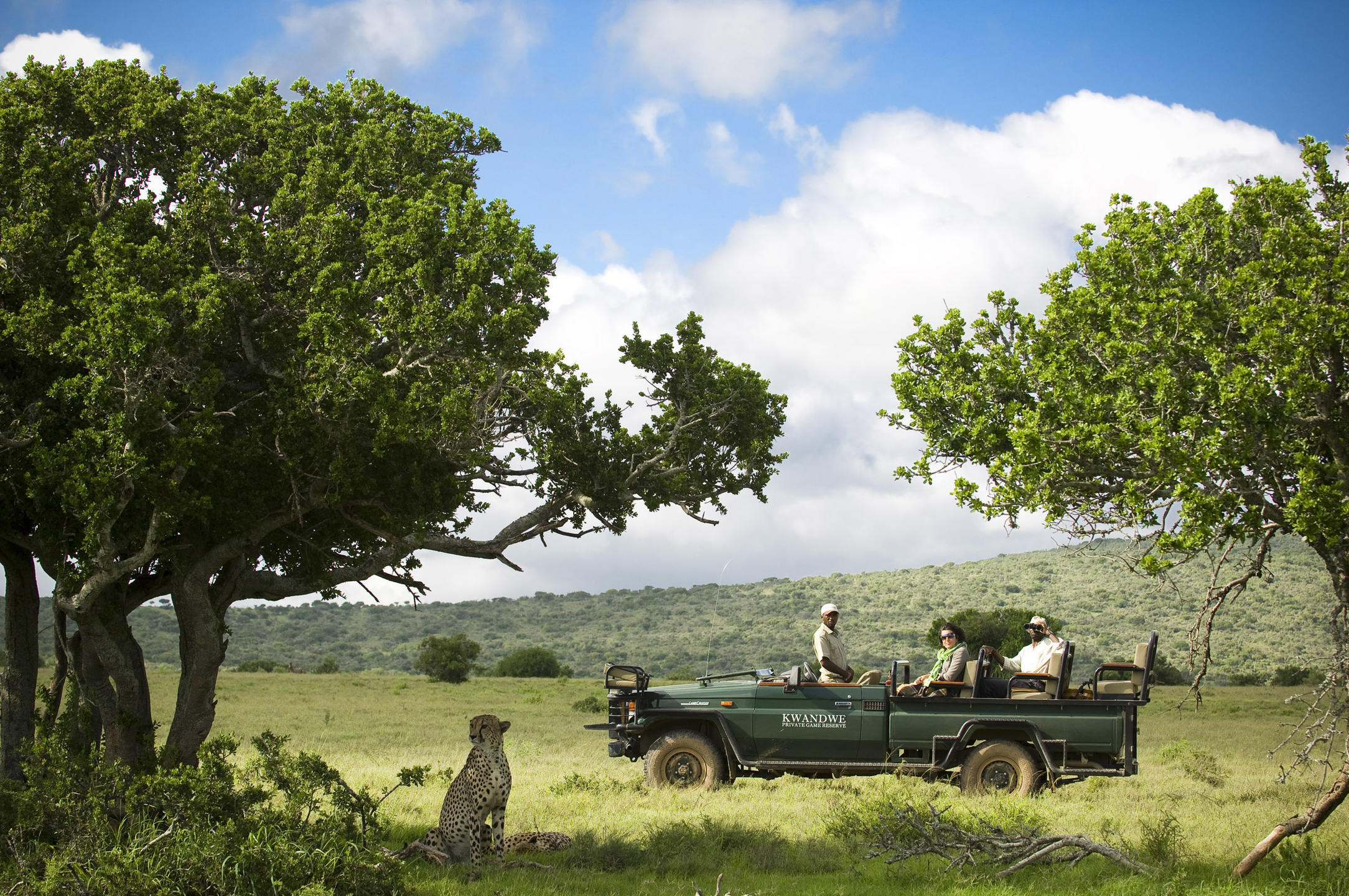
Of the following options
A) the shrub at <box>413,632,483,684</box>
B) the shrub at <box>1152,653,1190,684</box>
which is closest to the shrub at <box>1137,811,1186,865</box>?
the shrub at <box>1152,653,1190,684</box>

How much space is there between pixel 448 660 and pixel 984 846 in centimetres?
4684

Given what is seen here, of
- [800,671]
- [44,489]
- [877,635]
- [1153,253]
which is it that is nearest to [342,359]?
[44,489]

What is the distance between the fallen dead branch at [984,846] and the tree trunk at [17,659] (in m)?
9.27

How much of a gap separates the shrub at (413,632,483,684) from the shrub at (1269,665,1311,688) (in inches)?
1590

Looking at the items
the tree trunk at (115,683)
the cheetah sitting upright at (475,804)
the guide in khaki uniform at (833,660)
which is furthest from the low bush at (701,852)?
the tree trunk at (115,683)

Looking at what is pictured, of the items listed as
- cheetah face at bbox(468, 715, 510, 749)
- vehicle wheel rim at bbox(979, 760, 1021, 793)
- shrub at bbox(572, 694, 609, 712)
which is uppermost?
cheetah face at bbox(468, 715, 510, 749)

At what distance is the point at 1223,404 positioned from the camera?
9258mm

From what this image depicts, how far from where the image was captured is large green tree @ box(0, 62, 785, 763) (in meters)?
9.38

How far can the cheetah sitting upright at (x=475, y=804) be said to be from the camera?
9742 mm

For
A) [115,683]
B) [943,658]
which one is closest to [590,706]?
[943,658]

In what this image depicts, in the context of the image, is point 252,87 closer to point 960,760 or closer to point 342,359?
point 342,359

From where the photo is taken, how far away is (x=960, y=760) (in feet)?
43.4

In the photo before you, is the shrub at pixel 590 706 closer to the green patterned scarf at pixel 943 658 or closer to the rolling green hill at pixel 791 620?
the rolling green hill at pixel 791 620

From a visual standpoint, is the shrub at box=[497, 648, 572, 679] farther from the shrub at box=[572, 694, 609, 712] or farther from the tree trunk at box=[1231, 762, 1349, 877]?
the tree trunk at box=[1231, 762, 1349, 877]
